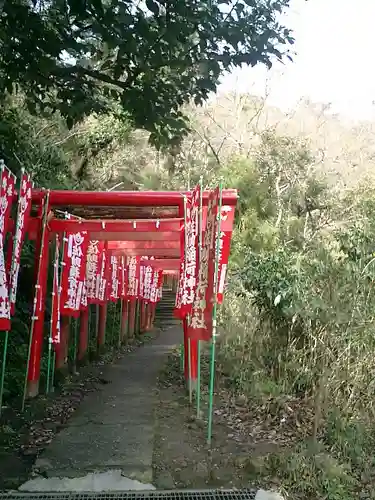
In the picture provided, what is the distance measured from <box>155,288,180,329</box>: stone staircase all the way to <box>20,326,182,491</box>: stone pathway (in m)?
18.5

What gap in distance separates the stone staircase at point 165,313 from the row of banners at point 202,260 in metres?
20.1

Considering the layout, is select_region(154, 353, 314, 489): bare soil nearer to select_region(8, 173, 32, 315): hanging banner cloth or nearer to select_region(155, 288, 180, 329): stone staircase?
select_region(8, 173, 32, 315): hanging banner cloth

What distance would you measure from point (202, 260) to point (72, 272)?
2.82 meters

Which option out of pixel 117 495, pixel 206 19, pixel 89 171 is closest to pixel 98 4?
pixel 206 19

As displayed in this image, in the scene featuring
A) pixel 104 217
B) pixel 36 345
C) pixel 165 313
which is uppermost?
pixel 104 217

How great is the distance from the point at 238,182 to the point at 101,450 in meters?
11.7

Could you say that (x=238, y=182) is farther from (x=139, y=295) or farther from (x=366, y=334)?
(x=366, y=334)

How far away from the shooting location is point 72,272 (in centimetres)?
856

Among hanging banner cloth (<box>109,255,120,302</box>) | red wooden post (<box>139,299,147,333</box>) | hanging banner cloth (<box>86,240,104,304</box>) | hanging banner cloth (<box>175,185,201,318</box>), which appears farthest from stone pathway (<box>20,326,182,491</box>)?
red wooden post (<box>139,299,147,333</box>)

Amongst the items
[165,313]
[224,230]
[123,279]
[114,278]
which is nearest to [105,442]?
[224,230]

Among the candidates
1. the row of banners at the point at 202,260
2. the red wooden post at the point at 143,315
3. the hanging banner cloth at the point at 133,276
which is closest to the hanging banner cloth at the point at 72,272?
the row of banners at the point at 202,260

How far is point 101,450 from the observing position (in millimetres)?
5500

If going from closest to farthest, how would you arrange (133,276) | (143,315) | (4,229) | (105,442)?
(4,229) < (105,442) < (133,276) < (143,315)

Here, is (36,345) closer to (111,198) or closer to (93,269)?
(111,198)
